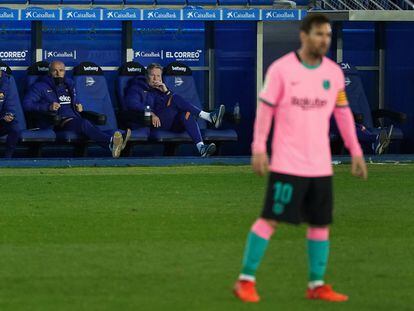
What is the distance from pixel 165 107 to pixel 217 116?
942 mm

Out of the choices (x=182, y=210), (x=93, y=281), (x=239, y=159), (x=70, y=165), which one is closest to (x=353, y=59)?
(x=239, y=159)

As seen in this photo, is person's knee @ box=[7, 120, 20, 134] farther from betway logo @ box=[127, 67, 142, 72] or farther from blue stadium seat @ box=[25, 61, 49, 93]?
betway logo @ box=[127, 67, 142, 72]

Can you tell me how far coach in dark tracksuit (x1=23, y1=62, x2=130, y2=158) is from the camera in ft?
74.5

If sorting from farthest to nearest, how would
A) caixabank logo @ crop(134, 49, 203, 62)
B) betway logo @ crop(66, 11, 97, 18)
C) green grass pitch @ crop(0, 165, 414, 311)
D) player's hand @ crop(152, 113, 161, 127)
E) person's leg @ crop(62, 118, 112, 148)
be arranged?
caixabank logo @ crop(134, 49, 203, 62), player's hand @ crop(152, 113, 161, 127), person's leg @ crop(62, 118, 112, 148), betway logo @ crop(66, 11, 97, 18), green grass pitch @ crop(0, 165, 414, 311)

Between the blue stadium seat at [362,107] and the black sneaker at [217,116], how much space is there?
2.70 meters

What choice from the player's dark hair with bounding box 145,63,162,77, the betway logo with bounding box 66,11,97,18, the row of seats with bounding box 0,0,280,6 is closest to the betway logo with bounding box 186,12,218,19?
the player's dark hair with bounding box 145,63,162,77

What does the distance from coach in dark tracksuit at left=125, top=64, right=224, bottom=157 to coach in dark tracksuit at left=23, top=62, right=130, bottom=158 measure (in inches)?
31.9

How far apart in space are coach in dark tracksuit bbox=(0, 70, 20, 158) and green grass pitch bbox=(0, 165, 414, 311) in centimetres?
256

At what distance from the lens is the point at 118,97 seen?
935 inches

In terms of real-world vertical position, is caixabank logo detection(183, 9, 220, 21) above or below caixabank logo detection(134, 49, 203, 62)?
above

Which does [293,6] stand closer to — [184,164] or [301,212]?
[184,164]

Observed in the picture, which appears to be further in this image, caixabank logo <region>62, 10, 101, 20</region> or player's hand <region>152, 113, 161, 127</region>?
player's hand <region>152, 113, 161, 127</region>

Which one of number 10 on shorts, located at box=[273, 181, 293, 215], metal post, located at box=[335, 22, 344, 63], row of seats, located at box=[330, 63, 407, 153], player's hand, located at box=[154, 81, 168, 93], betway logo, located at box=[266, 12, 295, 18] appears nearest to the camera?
number 10 on shorts, located at box=[273, 181, 293, 215]

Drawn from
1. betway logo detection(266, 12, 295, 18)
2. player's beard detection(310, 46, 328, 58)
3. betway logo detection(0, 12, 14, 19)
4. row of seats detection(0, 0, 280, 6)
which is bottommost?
player's beard detection(310, 46, 328, 58)
